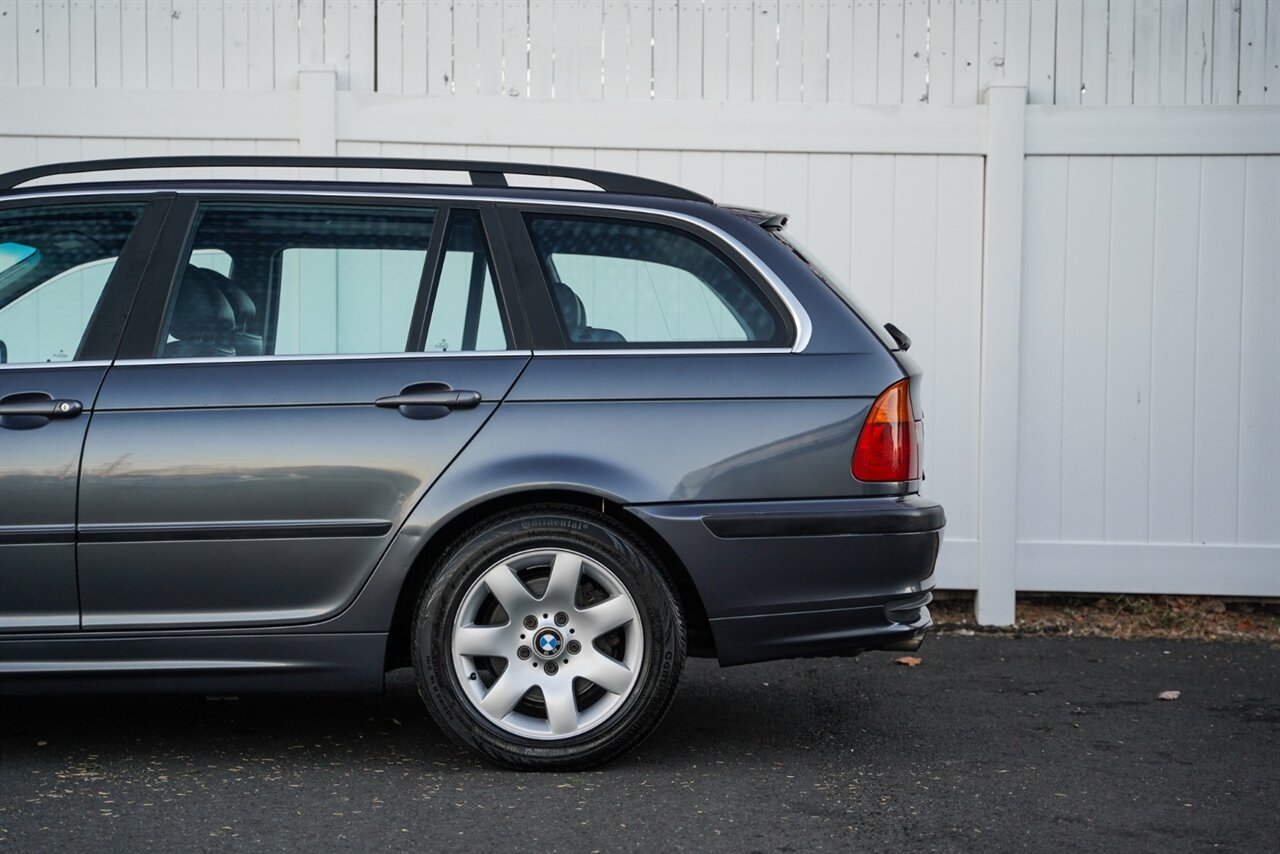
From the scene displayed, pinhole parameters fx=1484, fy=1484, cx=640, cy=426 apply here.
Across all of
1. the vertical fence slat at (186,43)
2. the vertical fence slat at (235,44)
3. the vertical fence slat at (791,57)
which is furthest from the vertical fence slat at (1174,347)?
the vertical fence slat at (186,43)

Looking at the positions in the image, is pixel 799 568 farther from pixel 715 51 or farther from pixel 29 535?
pixel 715 51

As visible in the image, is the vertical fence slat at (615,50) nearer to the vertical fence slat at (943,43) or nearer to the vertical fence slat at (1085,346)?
the vertical fence slat at (943,43)

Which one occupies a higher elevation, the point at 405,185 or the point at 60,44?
the point at 60,44

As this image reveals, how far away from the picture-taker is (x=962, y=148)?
6758 mm

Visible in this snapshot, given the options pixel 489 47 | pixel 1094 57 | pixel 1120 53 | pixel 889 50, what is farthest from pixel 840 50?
pixel 489 47

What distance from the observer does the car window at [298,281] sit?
165 inches

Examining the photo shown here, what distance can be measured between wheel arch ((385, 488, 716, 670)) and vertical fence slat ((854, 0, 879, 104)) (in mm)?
3366

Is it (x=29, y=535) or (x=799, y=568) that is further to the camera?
(x=799, y=568)

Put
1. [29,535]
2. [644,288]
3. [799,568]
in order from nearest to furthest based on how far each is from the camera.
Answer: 1. [29,535]
2. [799,568]
3. [644,288]

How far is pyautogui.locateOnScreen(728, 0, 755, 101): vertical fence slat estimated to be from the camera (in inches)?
270

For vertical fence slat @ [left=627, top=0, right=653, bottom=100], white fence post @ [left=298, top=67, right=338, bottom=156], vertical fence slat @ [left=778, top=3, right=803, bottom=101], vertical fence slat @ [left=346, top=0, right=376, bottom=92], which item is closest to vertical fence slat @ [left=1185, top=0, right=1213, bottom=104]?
vertical fence slat @ [left=778, top=3, right=803, bottom=101]

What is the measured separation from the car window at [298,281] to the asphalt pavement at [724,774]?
47.8 inches

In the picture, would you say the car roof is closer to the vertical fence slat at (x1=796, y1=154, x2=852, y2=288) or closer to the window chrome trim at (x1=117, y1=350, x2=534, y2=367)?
the window chrome trim at (x1=117, y1=350, x2=534, y2=367)

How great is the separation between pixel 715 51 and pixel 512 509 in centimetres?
341
